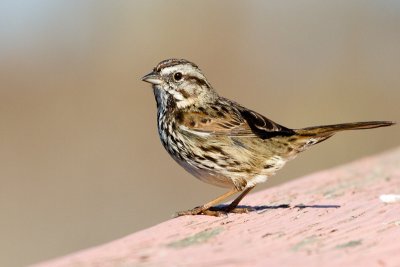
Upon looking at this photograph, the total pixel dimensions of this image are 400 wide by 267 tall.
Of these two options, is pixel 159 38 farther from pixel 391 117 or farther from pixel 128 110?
pixel 391 117

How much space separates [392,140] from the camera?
573 inches

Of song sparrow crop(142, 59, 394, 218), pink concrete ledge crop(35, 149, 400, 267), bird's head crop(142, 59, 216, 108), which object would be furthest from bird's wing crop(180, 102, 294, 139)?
pink concrete ledge crop(35, 149, 400, 267)

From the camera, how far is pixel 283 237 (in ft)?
11.2

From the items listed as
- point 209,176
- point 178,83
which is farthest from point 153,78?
point 209,176

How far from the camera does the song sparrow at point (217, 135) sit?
5.80 metres

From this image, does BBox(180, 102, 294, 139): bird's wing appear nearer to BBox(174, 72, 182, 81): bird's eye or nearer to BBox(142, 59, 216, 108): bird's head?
BBox(142, 59, 216, 108): bird's head

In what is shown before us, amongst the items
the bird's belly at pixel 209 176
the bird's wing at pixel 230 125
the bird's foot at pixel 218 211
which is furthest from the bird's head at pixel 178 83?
the bird's foot at pixel 218 211

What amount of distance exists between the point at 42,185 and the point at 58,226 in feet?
5.46

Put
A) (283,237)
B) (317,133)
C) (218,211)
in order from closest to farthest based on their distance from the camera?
(283,237) < (218,211) < (317,133)

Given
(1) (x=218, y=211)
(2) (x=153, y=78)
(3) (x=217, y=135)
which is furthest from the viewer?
(2) (x=153, y=78)

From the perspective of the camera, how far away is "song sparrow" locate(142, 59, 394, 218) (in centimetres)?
580

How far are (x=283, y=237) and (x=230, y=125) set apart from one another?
2667mm

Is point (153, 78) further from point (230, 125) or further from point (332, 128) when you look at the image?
point (332, 128)

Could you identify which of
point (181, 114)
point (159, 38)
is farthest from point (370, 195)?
point (159, 38)
